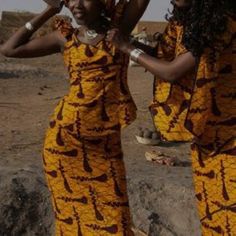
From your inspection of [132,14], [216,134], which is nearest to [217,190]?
[216,134]

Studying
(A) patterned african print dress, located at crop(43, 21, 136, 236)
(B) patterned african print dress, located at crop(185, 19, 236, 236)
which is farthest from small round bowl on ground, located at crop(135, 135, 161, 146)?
(B) patterned african print dress, located at crop(185, 19, 236, 236)

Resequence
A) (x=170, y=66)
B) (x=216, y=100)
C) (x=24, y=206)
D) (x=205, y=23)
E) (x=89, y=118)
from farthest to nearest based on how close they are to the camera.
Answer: (x=24, y=206) < (x=89, y=118) < (x=216, y=100) < (x=170, y=66) < (x=205, y=23)

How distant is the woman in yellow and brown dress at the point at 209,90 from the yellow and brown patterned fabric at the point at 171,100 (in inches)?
0.7

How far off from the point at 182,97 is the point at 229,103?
0.24 meters

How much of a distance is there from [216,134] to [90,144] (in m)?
0.76

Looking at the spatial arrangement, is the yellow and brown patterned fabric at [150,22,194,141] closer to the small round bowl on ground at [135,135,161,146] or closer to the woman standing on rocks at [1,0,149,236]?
the woman standing on rocks at [1,0,149,236]

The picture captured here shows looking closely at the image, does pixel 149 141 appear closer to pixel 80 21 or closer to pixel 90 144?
pixel 90 144

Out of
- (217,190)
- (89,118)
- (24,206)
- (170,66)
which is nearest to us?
(170,66)

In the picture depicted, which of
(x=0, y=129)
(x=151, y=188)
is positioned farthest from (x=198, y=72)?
(x=0, y=129)

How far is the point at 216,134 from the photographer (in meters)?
3.05

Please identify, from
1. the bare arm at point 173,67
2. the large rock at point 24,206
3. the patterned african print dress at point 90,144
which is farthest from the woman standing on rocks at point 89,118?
the large rock at point 24,206

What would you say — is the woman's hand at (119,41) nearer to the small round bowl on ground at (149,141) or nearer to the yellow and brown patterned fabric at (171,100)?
the yellow and brown patterned fabric at (171,100)

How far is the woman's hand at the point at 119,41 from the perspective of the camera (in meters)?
2.99

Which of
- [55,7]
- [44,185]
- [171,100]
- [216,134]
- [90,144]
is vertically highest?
[55,7]
